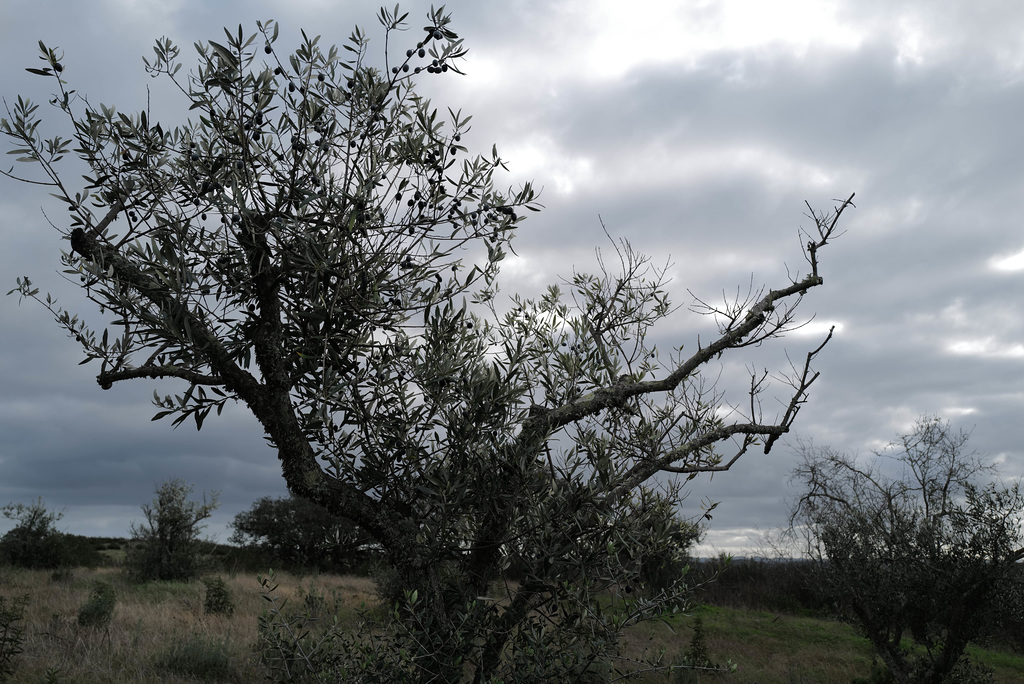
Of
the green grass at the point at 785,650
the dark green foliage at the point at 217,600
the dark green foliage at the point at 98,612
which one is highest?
the dark green foliage at the point at 98,612

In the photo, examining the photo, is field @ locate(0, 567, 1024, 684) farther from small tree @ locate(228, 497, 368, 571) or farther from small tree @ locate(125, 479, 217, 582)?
small tree @ locate(228, 497, 368, 571)

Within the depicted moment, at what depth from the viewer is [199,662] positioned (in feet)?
36.2

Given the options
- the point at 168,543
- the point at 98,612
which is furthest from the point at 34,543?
the point at 98,612

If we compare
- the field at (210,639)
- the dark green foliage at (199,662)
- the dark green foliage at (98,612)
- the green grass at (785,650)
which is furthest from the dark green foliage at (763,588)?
the dark green foliage at (98,612)

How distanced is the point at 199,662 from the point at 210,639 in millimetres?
1222

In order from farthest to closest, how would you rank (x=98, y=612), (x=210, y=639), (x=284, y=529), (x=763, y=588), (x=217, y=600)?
1. (x=284, y=529)
2. (x=763, y=588)
3. (x=217, y=600)
4. (x=98, y=612)
5. (x=210, y=639)

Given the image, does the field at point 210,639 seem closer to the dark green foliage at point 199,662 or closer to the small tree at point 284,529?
the dark green foliage at point 199,662

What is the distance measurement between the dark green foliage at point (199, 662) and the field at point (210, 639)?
0.02m

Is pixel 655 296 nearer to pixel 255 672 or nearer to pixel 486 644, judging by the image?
pixel 486 644

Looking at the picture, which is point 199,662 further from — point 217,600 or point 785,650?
point 785,650

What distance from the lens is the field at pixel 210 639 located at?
10.5 metres

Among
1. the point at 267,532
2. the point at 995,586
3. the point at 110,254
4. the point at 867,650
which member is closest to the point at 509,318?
the point at 110,254

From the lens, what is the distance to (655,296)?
8.72 meters

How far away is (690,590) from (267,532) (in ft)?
133
